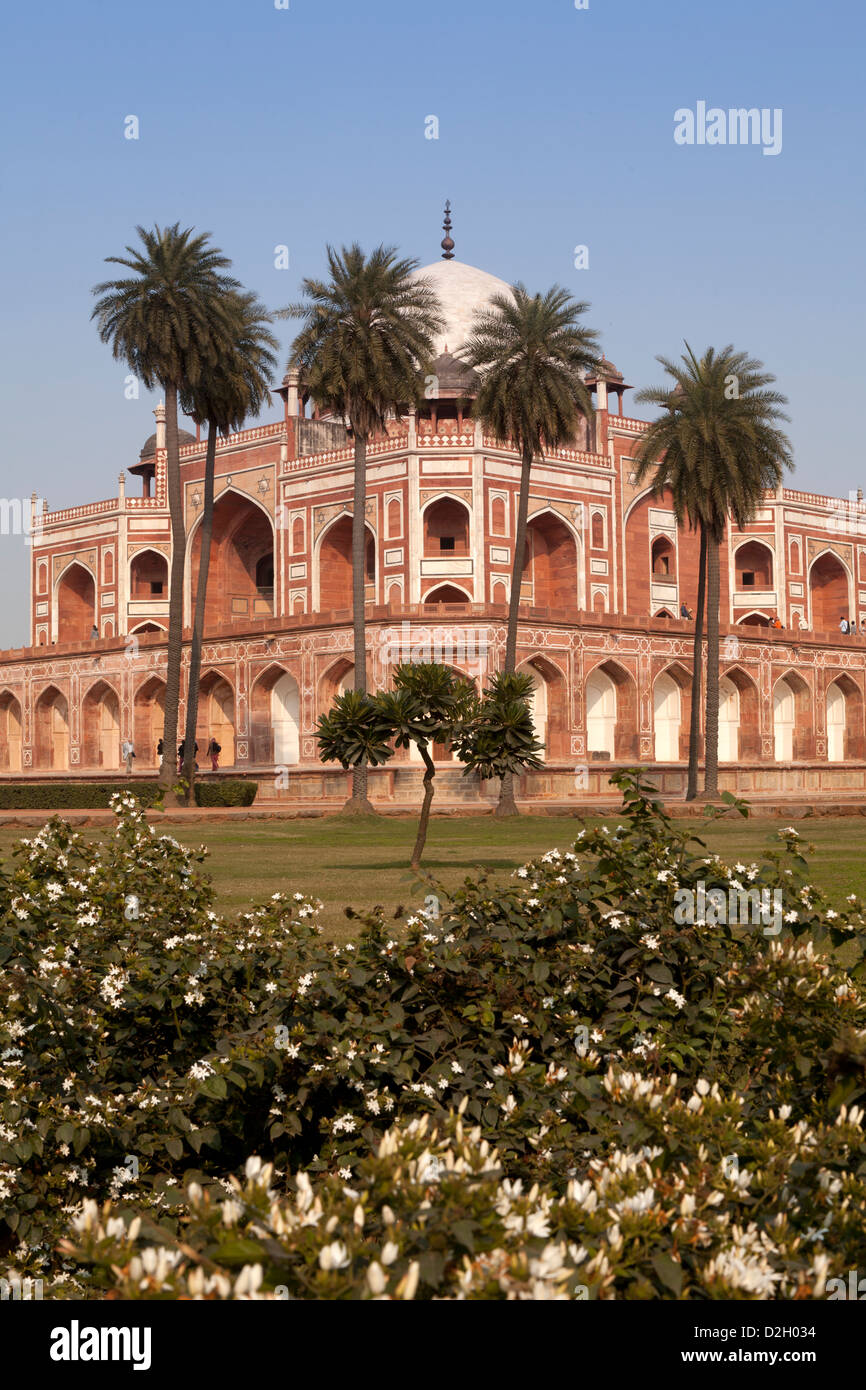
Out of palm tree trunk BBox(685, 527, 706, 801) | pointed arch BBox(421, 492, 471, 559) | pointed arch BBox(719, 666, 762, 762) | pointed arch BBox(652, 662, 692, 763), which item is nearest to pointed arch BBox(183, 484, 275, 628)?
pointed arch BBox(421, 492, 471, 559)

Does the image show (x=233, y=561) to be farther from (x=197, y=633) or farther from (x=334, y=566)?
(x=197, y=633)

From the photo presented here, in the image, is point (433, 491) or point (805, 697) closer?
point (433, 491)

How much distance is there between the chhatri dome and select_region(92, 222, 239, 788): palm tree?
82.2ft

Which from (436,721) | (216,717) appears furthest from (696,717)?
(436,721)

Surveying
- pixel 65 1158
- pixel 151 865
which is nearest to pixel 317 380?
pixel 151 865

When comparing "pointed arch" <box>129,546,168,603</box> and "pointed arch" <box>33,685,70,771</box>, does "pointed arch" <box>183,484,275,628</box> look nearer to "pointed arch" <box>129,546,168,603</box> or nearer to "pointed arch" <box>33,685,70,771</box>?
"pointed arch" <box>129,546,168,603</box>

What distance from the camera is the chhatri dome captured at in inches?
2224

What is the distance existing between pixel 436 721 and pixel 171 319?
17.8m

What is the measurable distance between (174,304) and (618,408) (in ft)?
90.1

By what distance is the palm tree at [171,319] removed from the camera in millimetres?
30797

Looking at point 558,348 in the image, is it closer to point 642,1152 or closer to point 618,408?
point 618,408

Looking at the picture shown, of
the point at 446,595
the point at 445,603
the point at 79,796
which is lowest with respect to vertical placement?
the point at 79,796

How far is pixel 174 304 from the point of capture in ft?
101

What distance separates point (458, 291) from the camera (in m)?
59.4
